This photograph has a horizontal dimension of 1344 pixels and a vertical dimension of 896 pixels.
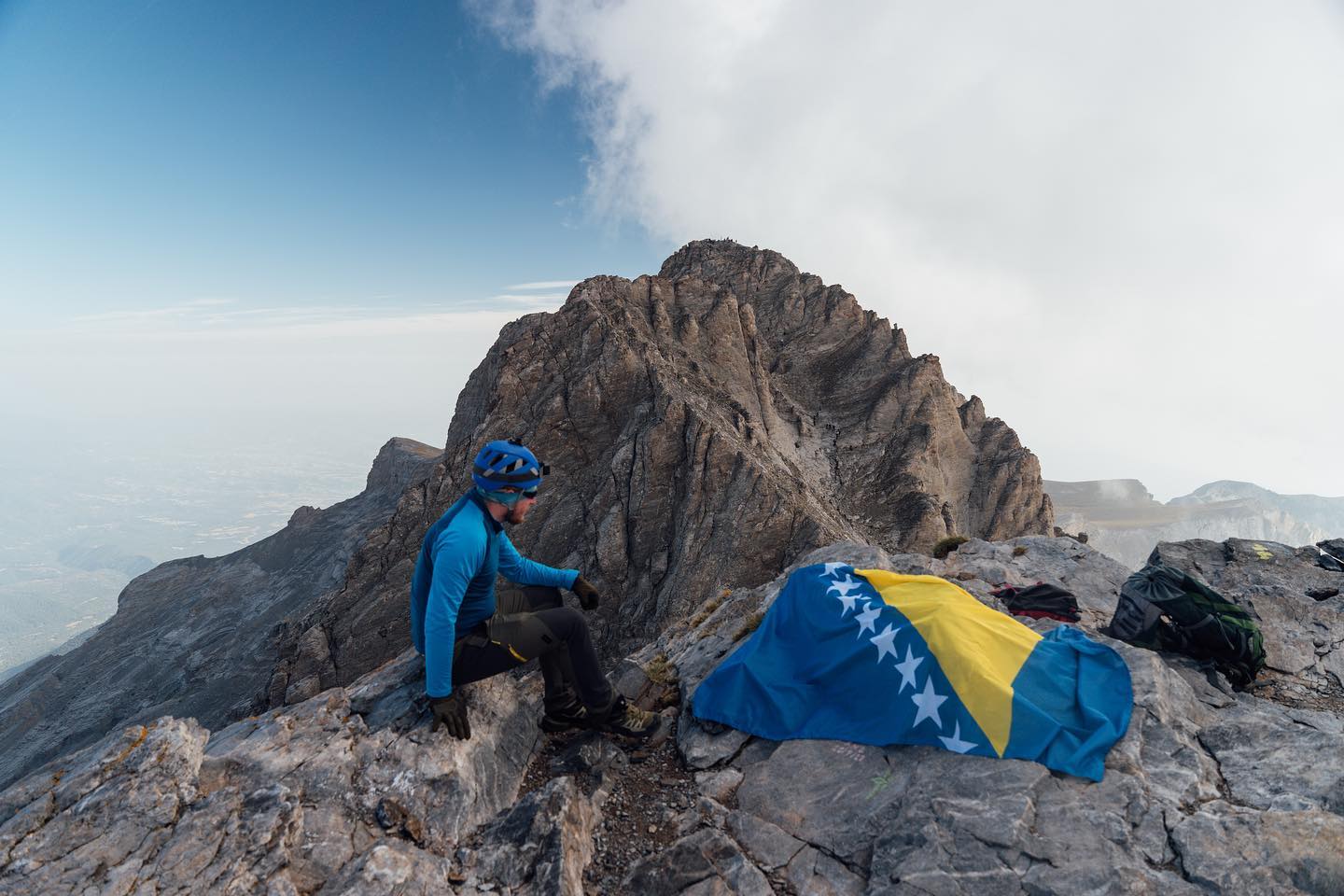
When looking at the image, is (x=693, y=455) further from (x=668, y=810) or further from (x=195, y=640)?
(x=195, y=640)

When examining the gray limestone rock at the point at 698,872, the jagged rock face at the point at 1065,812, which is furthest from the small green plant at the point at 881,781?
the gray limestone rock at the point at 698,872

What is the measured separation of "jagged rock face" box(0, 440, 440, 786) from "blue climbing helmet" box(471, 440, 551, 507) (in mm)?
45206

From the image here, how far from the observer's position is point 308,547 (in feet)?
236

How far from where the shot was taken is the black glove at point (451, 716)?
246 inches

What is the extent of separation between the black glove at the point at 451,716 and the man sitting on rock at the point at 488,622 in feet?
0.03

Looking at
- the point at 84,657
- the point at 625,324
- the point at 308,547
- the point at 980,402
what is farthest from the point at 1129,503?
the point at 84,657

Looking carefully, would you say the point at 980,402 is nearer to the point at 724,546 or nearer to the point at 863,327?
the point at 863,327

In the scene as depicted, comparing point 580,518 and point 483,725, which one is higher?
point 483,725

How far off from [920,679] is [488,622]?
5.05 metres

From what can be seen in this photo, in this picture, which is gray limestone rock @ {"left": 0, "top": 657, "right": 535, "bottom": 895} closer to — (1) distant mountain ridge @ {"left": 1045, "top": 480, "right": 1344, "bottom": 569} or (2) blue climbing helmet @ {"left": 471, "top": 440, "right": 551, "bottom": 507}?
(2) blue climbing helmet @ {"left": 471, "top": 440, "right": 551, "bottom": 507}

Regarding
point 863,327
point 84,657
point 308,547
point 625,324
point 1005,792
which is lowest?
point 84,657

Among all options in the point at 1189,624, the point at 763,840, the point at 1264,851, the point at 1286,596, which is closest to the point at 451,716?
the point at 763,840

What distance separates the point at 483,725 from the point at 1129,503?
244 m

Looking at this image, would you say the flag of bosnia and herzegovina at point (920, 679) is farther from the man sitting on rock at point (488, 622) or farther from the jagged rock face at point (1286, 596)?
the jagged rock face at point (1286, 596)
